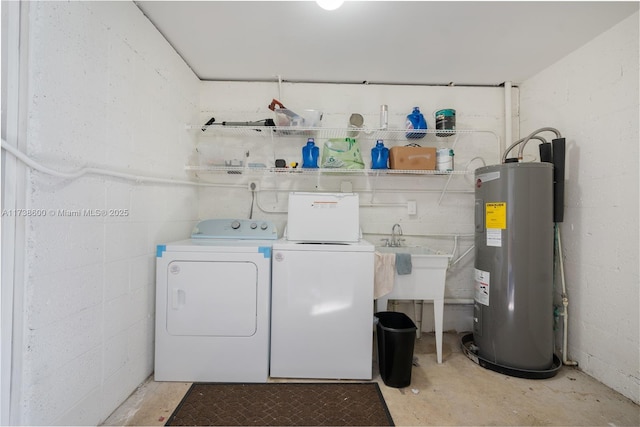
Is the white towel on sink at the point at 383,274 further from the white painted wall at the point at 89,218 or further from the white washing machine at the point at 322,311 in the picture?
the white painted wall at the point at 89,218

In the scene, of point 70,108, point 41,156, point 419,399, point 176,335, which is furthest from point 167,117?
point 419,399

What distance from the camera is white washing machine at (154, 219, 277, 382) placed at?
1.79 metres

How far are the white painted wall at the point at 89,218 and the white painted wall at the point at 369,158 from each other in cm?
69

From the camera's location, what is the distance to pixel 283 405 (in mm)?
1597

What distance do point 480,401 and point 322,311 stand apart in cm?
107

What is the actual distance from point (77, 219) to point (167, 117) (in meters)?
1.05

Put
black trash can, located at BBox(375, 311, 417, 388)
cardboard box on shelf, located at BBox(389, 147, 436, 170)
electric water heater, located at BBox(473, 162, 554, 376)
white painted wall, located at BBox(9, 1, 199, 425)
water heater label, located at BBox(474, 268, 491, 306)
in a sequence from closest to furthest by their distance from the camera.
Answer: white painted wall, located at BBox(9, 1, 199, 425) → black trash can, located at BBox(375, 311, 417, 388) → electric water heater, located at BBox(473, 162, 554, 376) → water heater label, located at BBox(474, 268, 491, 306) → cardboard box on shelf, located at BBox(389, 147, 436, 170)

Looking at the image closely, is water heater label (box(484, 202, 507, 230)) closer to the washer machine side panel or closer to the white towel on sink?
the white towel on sink

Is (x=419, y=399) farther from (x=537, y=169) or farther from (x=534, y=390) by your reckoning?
(x=537, y=169)

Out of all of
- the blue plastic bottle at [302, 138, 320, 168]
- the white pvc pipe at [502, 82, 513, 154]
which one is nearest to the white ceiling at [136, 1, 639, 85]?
the white pvc pipe at [502, 82, 513, 154]

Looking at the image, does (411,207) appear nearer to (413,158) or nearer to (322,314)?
(413,158)

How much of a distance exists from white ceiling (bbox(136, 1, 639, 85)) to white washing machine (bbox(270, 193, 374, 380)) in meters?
1.44

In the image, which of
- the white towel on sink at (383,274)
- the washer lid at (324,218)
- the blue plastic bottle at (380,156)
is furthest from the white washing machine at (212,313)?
the blue plastic bottle at (380,156)

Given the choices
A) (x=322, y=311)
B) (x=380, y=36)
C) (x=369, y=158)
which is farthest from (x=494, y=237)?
(x=380, y=36)
